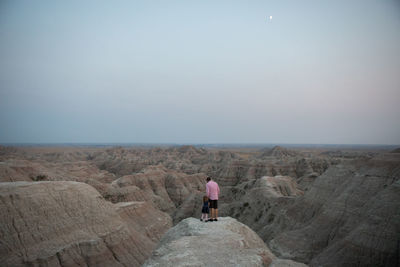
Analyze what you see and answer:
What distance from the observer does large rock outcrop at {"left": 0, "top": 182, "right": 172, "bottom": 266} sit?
20.7m

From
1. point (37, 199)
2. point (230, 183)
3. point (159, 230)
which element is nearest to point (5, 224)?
point (37, 199)

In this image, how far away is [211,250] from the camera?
34.9 ft

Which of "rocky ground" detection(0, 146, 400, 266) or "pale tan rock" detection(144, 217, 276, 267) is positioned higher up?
"pale tan rock" detection(144, 217, 276, 267)

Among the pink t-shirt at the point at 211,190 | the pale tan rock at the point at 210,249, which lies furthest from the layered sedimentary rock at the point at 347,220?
the pink t-shirt at the point at 211,190

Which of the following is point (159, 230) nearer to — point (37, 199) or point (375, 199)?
point (37, 199)

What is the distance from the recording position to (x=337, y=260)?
20391 mm

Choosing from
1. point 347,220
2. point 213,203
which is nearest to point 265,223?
point 347,220

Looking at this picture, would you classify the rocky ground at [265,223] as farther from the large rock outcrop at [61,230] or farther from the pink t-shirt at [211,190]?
the pink t-shirt at [211,190]

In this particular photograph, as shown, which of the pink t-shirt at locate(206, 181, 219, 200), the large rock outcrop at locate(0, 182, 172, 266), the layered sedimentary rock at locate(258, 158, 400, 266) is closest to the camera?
the pink t-shirt at locate(206, 181, 219, 200)

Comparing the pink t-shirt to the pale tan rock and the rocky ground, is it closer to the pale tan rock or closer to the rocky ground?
the pale tan rock

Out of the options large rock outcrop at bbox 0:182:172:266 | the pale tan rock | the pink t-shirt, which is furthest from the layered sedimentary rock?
large rock outcrop at bbox 0:182:172:266

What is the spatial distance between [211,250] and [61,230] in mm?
18055

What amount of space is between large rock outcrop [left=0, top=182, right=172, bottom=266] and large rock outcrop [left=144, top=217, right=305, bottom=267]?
13239 millimetres

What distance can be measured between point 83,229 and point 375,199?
2593 centimetres
